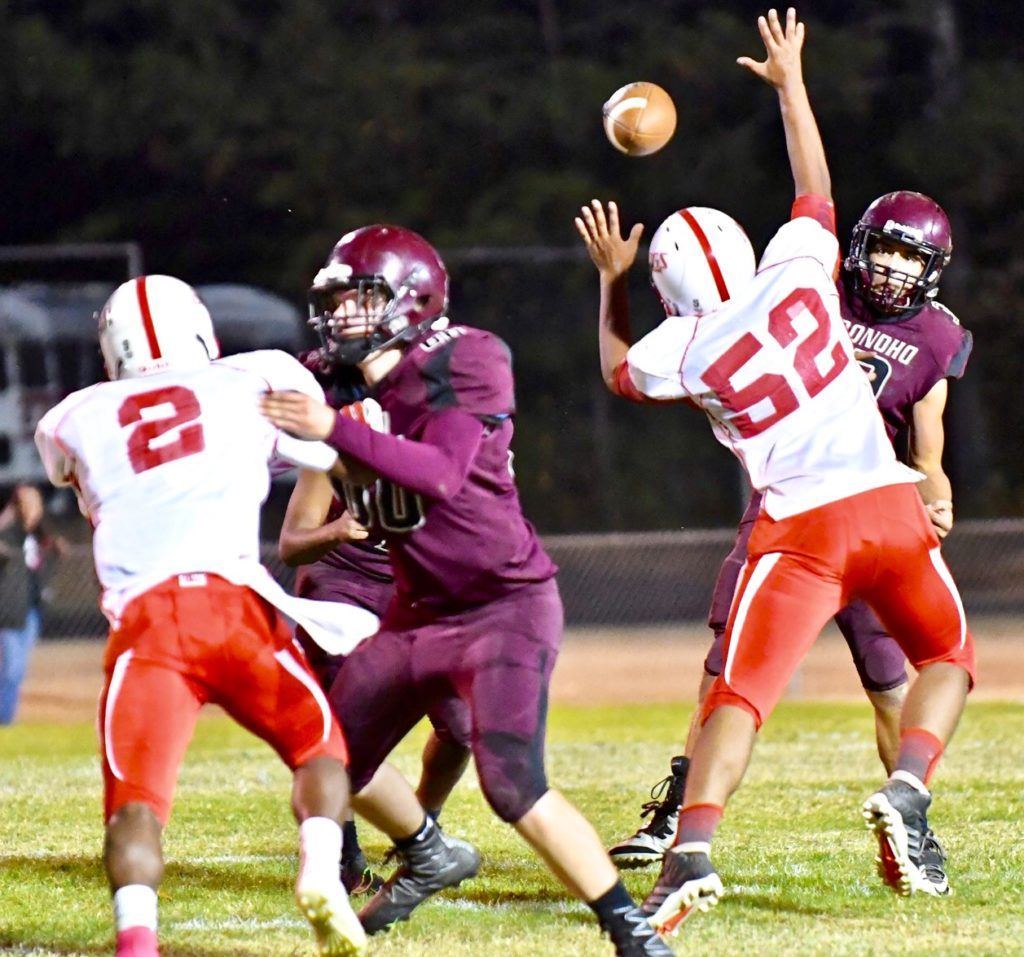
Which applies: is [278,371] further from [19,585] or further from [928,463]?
[19,585]

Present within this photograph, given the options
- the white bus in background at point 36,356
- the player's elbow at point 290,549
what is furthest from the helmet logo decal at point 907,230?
the white bus in background at point 36,356

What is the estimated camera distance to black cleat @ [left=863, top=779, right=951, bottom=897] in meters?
4.93

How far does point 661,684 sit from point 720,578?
8377mm

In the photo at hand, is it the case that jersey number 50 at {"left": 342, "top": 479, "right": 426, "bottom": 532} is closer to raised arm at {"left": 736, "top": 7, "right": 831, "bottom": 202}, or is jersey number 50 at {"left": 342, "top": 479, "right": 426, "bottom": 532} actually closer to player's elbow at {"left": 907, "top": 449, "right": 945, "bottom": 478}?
raised arm at {"left": 736, "top": 7, "right": 831, "bottom": 202}

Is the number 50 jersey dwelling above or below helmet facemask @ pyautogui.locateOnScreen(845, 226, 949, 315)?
below

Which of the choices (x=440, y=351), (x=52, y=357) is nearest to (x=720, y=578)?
(x=440, y=351)

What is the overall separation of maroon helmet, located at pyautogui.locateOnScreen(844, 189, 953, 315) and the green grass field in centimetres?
171

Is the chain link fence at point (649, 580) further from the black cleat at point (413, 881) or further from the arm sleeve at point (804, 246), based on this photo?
the black cleat at point (413, 881)

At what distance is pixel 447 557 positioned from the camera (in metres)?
4.66

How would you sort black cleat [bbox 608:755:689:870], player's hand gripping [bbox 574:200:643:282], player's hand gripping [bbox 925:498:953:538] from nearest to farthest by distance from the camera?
1. player's hand gripping [bbox 574:200:643:282]
2. player's hand gripping [bbox 925:498:953:538]
3. black cleat [bbox 608:755:689:870]

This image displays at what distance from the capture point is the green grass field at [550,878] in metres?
4.88

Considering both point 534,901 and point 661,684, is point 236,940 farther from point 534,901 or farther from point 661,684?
point 661,684

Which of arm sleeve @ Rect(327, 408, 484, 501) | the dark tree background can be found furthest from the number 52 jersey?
the dark tree background

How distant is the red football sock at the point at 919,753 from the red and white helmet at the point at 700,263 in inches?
49.8
